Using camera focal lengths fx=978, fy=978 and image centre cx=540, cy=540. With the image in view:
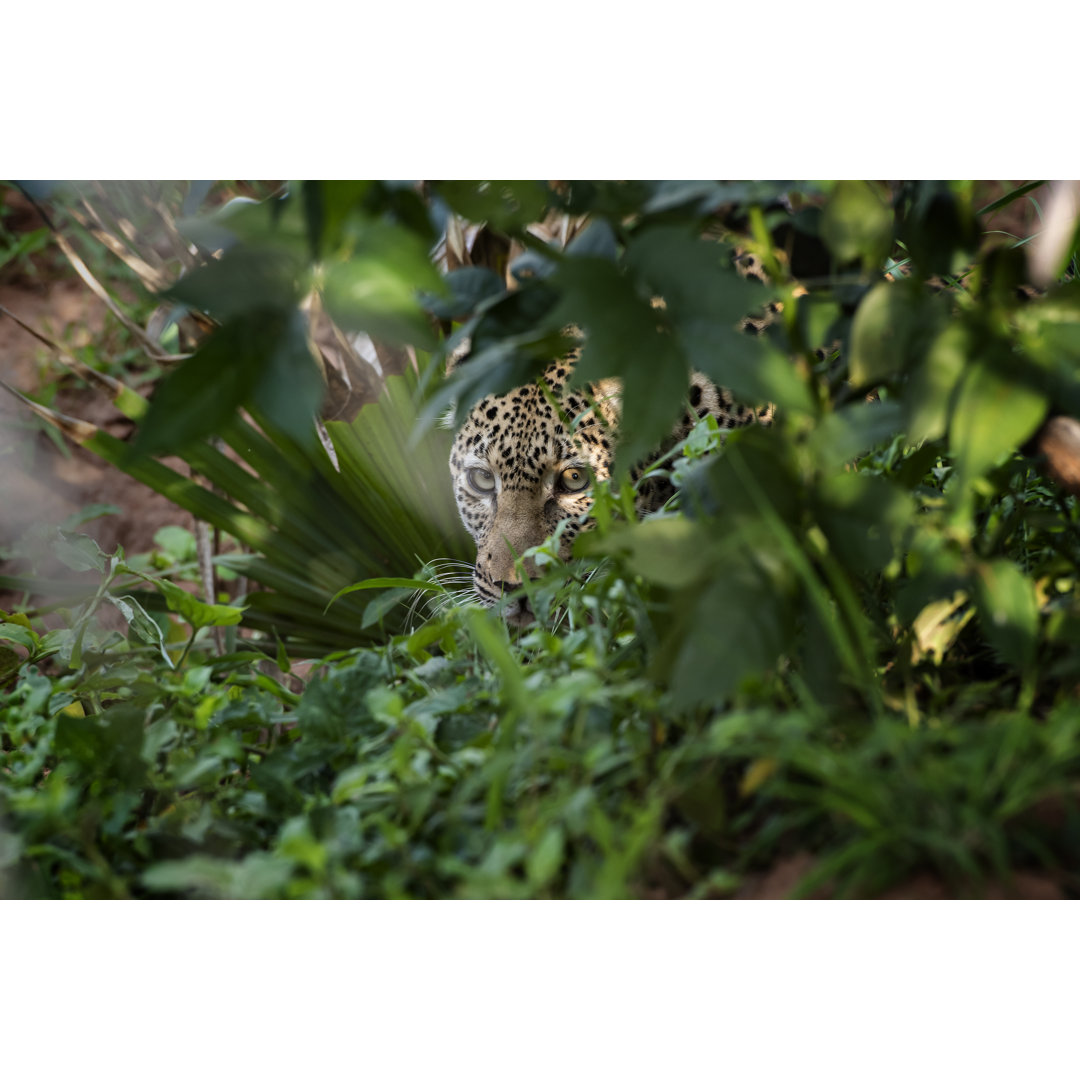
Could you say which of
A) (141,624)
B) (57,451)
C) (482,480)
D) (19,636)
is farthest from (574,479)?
(57,451)

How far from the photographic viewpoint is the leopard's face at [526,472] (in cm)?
162

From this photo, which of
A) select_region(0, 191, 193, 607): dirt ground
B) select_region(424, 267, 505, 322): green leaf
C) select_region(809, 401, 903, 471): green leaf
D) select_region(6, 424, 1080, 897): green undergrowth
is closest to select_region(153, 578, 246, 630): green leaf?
select_region(6, 424, 1080, 897): green undergrowth

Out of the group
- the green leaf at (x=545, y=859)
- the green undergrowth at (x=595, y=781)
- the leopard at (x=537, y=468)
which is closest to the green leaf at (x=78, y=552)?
the green undergrowth at (x=595, y=781)

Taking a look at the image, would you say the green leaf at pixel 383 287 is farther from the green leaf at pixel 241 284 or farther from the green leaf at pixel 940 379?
the green leaf at pixel 940 379

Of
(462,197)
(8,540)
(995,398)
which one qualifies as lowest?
(8,540)

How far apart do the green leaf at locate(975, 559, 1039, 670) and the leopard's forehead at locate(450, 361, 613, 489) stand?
981 millimetres

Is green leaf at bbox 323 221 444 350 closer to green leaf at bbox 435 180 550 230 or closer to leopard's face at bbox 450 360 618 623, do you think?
green leaf at bbox 435 180 550 230

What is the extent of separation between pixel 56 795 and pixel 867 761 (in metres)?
0.56

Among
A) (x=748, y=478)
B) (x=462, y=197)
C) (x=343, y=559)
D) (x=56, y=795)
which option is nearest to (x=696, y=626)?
(x=748, y=478)

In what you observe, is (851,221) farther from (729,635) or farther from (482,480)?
(482,480)

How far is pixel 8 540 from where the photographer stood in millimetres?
2297

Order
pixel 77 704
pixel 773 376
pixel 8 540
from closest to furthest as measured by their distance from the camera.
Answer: pixel 773 376 < pixel 77 704 < pixel 8 540

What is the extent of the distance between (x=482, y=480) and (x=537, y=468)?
163 mm

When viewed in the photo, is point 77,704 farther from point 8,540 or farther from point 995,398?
point 8,540
